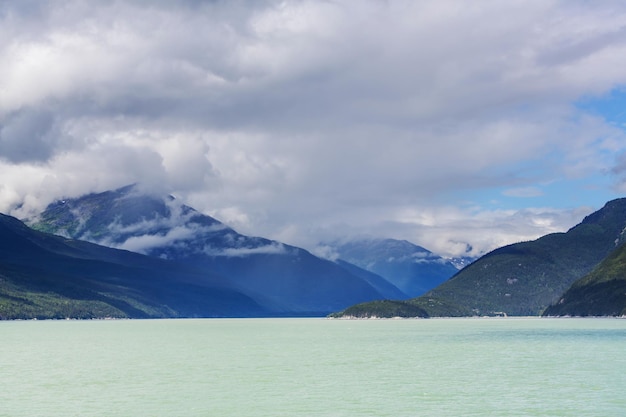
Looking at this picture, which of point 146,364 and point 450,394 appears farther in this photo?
point 146,364

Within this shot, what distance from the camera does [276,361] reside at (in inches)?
6841

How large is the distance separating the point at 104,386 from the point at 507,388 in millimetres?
69058

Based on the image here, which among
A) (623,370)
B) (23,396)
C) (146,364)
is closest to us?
(23,396)

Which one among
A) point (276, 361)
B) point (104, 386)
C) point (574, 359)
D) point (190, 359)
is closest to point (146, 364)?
point (190, 359)

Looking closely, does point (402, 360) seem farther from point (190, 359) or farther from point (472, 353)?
point (190, 359)

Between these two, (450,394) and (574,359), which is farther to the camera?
(574,359)

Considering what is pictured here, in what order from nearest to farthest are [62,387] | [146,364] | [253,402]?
[253,402], [62,387], [146,364]

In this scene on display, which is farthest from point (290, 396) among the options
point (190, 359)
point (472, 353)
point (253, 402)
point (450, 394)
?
point (472, 353)

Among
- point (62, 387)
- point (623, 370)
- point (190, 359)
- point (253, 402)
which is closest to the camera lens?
point (253, 402)

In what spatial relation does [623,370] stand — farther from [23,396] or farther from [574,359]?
[23,396]

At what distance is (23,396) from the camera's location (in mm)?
113562

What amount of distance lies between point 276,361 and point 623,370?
77945mm

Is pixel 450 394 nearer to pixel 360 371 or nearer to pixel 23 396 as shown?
pixel 360 371

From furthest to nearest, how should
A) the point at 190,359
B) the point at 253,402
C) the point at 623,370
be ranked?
the point at 190,359
the point at 623,370
the point at 253,402
